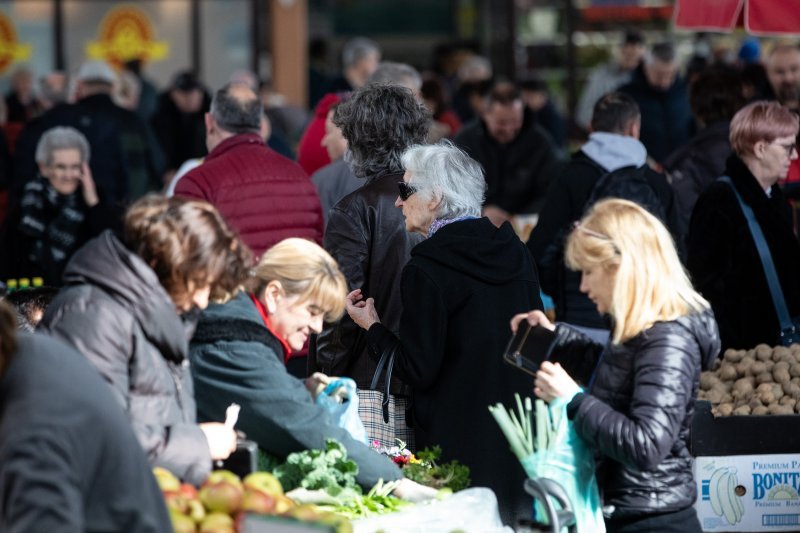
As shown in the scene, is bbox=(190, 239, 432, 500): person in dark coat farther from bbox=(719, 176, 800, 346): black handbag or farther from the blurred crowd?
bbox=(719, 176, 800, 346): black handbag

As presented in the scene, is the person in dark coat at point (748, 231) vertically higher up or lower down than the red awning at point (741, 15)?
lower down

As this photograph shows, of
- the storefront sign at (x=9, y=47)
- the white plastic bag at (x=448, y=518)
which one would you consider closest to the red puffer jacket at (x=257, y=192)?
the white plastic bag at (x=448, y=518)

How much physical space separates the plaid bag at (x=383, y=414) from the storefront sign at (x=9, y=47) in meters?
11.5

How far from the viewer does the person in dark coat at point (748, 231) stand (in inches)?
242

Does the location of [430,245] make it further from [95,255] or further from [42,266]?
[42,266]

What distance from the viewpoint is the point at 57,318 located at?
326 cm

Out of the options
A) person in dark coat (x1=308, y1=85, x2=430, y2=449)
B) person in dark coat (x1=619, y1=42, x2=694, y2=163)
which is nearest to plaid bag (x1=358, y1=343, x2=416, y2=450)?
person in dark coat (x1=308, y1=85, x2=430, y2=449)

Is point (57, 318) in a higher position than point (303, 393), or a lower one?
higher

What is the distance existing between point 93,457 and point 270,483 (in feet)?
2.33

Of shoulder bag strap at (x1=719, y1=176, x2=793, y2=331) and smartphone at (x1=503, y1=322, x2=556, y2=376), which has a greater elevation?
smartphone at (x1=503, y1=322, x2=556, y2=376)

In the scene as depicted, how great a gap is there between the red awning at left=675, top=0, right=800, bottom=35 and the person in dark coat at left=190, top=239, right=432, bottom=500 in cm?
380

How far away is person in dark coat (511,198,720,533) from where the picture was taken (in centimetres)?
367

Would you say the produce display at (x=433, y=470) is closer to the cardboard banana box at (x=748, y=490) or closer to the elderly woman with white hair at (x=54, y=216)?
the cardboard banana box at (x=748, y=490)

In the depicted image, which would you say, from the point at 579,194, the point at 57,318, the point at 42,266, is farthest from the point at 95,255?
the point at 42,266
